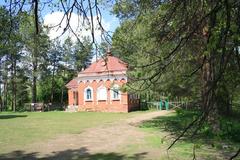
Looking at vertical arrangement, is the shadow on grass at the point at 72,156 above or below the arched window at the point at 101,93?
below

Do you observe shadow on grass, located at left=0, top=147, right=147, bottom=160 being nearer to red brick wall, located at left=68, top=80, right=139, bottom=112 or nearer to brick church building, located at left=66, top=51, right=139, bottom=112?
brick church building, located at left=66, top=51, right=139, bottom=112

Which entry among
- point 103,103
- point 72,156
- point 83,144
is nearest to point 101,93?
point 103,103

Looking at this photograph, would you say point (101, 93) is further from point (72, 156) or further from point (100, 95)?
point (72, 156)

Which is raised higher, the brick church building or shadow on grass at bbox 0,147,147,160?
the brick church building

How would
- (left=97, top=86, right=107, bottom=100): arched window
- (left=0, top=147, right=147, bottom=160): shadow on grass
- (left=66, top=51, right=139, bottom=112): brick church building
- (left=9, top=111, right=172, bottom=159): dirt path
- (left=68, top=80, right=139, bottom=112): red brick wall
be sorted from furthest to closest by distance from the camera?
(left=97, top=86, right=107, bottom=100): arched window < (left=66, top=51, right=139, bottom=112): brick church building < (left=68, top=80, right=139, bottom=112): red brick wall < (left=9, top=111, right=172, bottom=159): dirt path < (left=0, top=147, right=147, bottom=160): shadow on grass

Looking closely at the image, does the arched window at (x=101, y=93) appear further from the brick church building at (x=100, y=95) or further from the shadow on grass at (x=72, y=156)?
the shadow on grass at (x=72, y=156)

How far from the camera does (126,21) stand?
20547 millimetres

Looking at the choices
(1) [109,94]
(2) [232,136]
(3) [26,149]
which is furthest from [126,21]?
(1) [109,94]

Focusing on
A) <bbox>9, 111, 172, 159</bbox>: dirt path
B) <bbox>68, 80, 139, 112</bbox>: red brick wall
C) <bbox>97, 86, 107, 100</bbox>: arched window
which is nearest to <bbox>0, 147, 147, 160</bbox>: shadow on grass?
<bbox>9, 111, 172, 159</bbox>: dirt path

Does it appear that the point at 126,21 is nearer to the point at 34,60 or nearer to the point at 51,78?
the point at 34,60

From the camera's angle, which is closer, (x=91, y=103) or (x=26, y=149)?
(x=26, y=149)

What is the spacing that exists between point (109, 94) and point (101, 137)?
2749 cm

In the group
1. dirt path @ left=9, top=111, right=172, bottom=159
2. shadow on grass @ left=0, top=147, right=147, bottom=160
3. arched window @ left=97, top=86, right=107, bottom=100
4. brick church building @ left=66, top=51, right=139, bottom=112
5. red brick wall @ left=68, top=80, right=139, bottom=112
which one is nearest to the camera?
shadow on grass @ left=0, top=147, right=147, bottom=160

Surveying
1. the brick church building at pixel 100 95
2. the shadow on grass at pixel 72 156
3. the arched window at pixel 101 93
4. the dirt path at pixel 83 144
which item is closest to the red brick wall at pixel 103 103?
the brick church building at pixel 100 95
